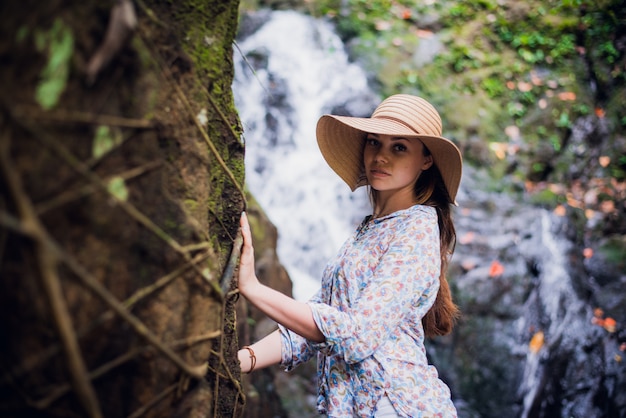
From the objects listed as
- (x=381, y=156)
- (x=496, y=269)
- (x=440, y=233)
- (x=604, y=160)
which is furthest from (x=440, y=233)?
(x=604, y=160)

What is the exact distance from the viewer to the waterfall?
5.60 m

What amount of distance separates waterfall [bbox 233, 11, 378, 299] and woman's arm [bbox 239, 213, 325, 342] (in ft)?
10.8

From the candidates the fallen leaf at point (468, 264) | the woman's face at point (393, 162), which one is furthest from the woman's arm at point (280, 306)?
the fallen leaf at point (468, 264)

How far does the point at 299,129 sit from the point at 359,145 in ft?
13.5

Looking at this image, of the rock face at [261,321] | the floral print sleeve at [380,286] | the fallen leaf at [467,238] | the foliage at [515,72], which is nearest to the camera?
the floral print sleeve at [380,286]

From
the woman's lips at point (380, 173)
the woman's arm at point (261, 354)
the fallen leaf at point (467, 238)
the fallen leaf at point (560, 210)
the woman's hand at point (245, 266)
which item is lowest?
the fallen leaf at point (467, 238)

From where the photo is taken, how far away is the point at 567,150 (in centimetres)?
614

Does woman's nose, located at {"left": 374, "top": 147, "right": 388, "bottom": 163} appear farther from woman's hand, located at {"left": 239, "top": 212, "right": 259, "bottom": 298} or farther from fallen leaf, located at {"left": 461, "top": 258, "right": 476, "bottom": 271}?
fallen leaf, located at {"left": 461, "top": 258, "right": 476, "bottom": 271}

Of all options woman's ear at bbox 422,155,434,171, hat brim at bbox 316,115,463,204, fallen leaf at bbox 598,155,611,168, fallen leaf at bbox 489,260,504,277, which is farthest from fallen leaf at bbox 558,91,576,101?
woman's ear at bbox 422,155,434,171

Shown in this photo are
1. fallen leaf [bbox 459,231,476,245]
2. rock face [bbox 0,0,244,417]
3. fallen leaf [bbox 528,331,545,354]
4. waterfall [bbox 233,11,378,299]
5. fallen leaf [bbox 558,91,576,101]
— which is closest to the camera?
rock face [bbox 0,0,244,417]

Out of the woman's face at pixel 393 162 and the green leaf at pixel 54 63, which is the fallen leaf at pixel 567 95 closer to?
the woman's face at pixel 393 162

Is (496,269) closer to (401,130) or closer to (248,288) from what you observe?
(401,130)

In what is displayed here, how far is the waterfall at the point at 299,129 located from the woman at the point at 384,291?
2924 mm

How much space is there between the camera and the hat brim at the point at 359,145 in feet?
6.66
